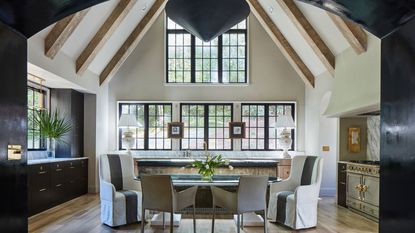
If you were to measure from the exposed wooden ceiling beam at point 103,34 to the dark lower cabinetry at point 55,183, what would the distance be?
2.09 metres

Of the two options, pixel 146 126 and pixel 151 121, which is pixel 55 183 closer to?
pixel 146 126

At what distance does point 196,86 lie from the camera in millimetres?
9719

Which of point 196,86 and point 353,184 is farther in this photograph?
point 196,86

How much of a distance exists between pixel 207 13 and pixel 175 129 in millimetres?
4766

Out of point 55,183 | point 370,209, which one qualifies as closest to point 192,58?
point 55,183

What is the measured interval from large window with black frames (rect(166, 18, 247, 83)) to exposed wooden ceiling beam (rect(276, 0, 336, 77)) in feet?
8.72

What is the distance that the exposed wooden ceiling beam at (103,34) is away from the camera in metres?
7.13


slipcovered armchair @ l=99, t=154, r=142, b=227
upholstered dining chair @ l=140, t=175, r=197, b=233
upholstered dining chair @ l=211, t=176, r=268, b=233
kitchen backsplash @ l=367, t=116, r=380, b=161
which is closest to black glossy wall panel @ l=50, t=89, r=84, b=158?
slipcovered armchair @ l=99, t=154, r=142, b=227

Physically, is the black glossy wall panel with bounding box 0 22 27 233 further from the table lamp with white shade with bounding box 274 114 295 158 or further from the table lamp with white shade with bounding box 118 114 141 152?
the table lamp with white shade with bounding box 274 114 295 158

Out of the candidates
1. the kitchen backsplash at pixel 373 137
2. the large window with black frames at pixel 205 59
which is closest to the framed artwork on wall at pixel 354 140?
the kitchen backsplash at pixel 373 137

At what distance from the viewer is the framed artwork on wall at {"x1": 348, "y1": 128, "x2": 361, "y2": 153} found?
7648 millimetres

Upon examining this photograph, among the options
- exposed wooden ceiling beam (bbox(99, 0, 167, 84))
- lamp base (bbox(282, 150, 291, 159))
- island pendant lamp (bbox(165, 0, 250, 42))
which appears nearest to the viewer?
island pendant lamp (bbox(165, 0, 250, 42))

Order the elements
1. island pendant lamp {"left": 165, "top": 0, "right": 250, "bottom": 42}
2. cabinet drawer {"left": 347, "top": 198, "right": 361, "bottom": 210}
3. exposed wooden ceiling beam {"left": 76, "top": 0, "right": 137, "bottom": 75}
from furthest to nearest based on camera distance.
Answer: exposed wooden ceiling beam {"left": 76, "top": 0, "right": 137, "bottom": 75}, cabinet drawer {"left": 347, "top": 198, "right": 361, "bottom": 210}, island pendant lamp {"left": 165, "top": 0, "right": 250, "bottom": 42}

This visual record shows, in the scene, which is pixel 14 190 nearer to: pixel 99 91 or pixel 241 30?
pixel 99 91
